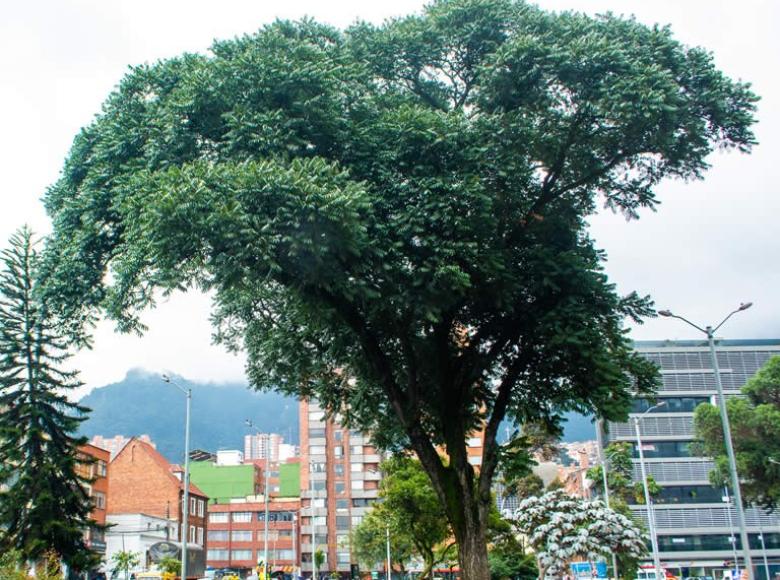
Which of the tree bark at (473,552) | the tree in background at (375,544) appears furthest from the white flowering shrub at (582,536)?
the tree in background at (375,544)

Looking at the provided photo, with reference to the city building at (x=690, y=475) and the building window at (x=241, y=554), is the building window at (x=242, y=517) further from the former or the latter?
the city building at (x=690, y=475)

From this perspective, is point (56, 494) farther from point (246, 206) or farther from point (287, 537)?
point (287, 537)

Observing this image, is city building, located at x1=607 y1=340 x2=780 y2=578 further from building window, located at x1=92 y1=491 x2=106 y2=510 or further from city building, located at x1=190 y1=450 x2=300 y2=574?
building window, located at x1=92 y1=491 x2=106 y2=510

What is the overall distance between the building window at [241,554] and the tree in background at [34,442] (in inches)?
2962

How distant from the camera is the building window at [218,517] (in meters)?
Answer: 106

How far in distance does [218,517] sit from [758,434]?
260 feet

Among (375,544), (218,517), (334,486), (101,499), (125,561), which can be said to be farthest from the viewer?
Answer: (218,517)

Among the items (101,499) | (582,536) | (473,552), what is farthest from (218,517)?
A: (473,552)

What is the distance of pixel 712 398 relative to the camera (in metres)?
84.0

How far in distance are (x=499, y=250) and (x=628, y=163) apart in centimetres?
505

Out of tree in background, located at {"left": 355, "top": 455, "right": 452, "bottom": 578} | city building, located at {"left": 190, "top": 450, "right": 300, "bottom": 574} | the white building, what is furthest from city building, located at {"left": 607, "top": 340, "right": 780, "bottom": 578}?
the white building

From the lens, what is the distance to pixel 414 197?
1812 centimetres

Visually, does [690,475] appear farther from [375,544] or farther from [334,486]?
[334,486]

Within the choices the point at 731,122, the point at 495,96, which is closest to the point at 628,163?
the point at 731,122
